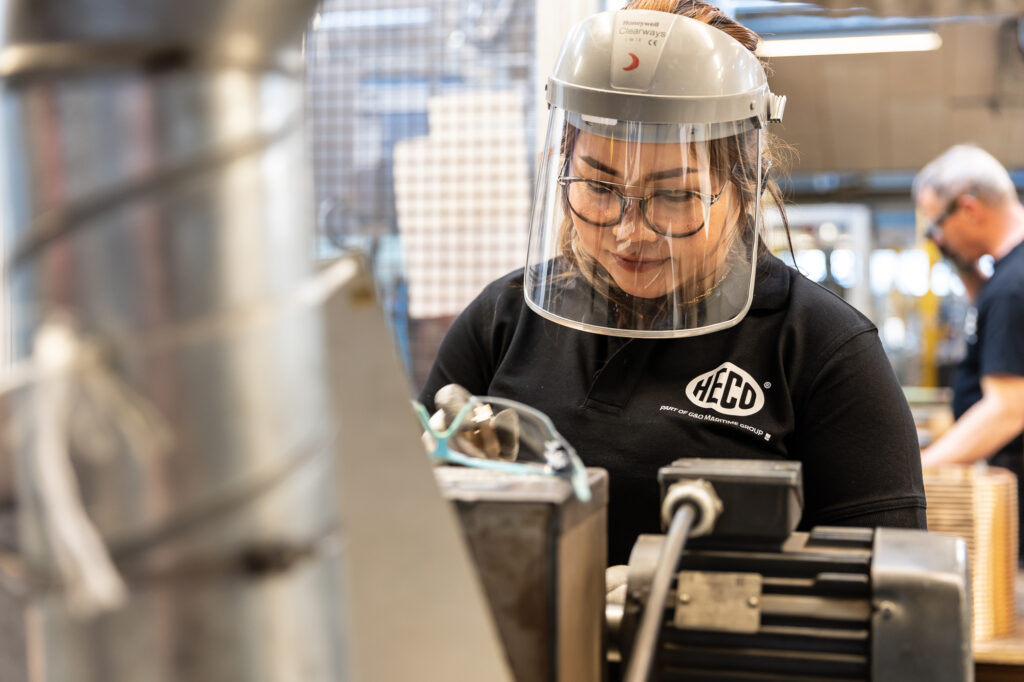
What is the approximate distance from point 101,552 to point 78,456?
26mm

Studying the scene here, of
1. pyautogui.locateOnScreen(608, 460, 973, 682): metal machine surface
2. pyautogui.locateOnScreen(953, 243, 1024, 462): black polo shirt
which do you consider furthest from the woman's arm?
pyautogui.locateOnScreen(953, 243, 1024, 462): black polo shirt

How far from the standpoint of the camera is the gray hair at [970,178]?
11.0 ft

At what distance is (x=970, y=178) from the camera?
3396 millimetres

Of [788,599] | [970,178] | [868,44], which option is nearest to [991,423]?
[970,178]

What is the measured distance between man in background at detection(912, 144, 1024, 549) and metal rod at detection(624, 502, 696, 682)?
271 cm

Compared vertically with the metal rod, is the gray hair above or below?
below

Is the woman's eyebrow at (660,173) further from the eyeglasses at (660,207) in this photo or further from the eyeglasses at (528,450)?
the eyeglasses at (528,450)

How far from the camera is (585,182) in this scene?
1357 millimetres

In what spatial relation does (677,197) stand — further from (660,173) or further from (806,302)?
(806,302)

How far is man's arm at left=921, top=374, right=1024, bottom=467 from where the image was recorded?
307 cm

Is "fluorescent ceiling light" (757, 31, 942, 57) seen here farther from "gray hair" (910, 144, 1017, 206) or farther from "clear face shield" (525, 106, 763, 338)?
"clear face shield" (525, 106, 763, 338)

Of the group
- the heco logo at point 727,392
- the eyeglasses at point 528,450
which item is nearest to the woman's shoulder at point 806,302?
the heco logo at point 727,392

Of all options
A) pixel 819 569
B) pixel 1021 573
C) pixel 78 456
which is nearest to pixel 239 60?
pixel 78 456

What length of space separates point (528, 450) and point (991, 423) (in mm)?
2825
